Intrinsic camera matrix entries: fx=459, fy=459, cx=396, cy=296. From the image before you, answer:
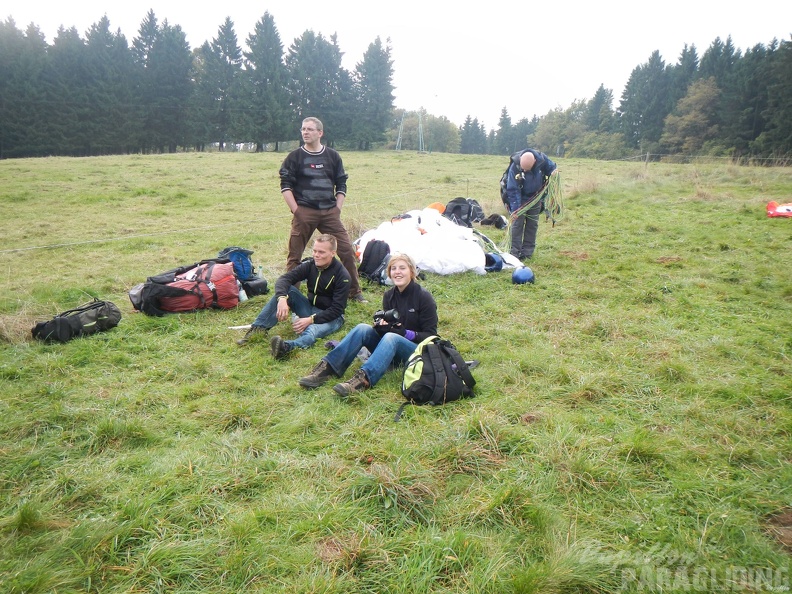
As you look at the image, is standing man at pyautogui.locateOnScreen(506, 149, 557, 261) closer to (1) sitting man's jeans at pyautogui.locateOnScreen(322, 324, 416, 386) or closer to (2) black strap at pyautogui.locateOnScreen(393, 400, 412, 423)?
(1) sitting man's jeans at pyautogui.locateOnScreen(322, 324, 416, 386)

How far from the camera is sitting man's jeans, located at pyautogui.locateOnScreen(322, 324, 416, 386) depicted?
3.84m

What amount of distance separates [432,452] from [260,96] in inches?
1770

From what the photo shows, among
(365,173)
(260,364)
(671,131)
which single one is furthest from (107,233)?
(671,131)

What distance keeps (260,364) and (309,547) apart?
7.89 feet

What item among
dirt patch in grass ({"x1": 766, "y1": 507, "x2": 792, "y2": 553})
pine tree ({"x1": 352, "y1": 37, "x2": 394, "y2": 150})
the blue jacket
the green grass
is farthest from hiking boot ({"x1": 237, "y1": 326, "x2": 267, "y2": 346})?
pine tree ({"x1": 352, "y1": 37, "x2": 394, "y2": 150})

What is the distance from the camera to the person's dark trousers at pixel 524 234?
8086 millimetres

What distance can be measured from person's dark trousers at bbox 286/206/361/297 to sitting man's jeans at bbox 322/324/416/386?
1.75m

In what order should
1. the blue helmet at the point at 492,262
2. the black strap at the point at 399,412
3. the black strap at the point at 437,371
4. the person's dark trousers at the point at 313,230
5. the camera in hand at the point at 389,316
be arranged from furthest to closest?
the blue helmet at the point at 492,262, the person's dark trousers at the point at 313,230, the camera in hand at the point at 389,316, the black strap at the point at 437,371, the black strap at the point at 399,412

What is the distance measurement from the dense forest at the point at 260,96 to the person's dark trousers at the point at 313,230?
33.7 m

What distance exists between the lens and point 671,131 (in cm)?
4572

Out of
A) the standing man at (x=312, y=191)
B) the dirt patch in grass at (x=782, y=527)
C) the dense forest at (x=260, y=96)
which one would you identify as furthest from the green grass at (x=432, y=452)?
the dense forest at (x=260, y=96)

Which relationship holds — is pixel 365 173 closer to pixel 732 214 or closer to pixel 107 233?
pixel 107 233

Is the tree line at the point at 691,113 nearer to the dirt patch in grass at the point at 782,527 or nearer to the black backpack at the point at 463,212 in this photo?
the black backpack at the point at 463,212

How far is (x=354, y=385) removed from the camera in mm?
3709
